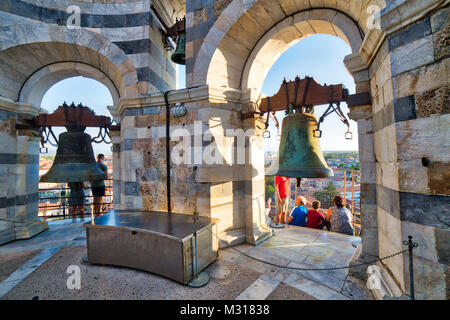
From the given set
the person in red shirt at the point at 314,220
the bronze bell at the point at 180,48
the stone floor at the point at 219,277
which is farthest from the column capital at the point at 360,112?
the bronze bell at the point at 180,48

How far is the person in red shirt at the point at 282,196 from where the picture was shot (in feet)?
16.9

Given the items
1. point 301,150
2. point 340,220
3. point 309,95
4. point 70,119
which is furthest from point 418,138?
point 70,119

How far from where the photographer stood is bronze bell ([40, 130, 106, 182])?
11.6 feet

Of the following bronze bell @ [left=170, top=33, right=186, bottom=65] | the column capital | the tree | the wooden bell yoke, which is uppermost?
bronze bell @ [left=170, top=33, right=186, bottom=65]

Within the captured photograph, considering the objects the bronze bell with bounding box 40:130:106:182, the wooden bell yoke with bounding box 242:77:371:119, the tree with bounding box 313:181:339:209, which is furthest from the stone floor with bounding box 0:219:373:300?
the tree with bounding box 313:181:339:209

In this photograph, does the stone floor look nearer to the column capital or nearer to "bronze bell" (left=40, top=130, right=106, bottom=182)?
"bronze bell" (left=40, top=130, right=106, bottom=182)

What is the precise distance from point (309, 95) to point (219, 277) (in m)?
2.91

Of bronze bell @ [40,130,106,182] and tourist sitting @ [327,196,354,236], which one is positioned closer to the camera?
bronze bell @ [40,130,106,182]

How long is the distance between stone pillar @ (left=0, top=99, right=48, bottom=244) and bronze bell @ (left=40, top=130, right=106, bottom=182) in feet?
3.95

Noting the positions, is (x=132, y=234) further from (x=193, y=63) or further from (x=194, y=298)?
(x=193, y=63)

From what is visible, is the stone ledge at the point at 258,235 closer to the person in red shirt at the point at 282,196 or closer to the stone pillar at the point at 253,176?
the stone pillar at the point at 253,176

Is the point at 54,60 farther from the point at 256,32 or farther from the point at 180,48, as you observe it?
the point at 256,32

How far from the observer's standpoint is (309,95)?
274 cm

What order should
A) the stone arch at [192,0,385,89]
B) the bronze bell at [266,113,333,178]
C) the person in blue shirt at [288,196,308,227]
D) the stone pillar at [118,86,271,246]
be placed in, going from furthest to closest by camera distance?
1. the person in blue shirt at [288,196,308,227]
2. the stone pillar at [118,86,271,246]
3. the stone arch at [192,0,385,89]
4. the bronze bell at [266,113,333,178]
